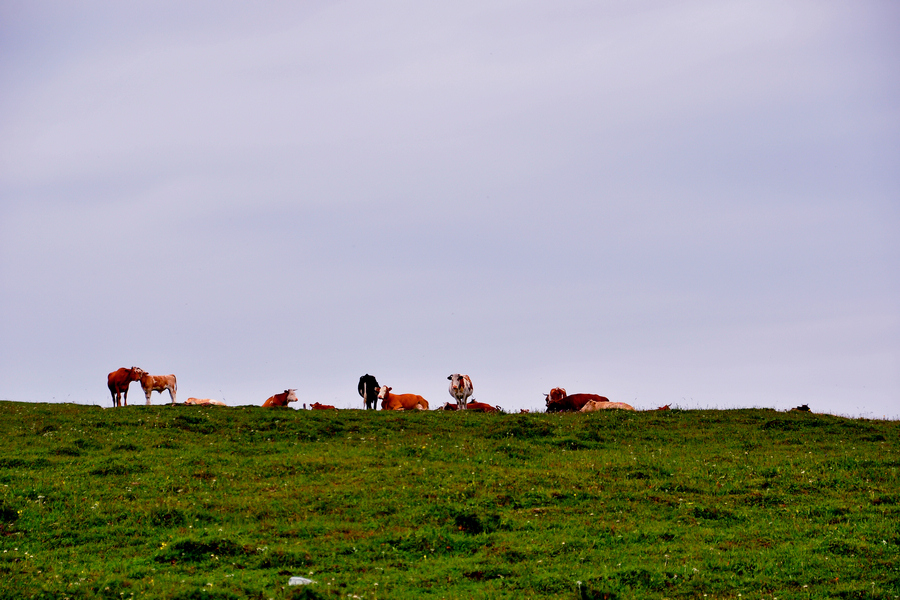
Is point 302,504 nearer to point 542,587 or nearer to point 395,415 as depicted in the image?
point 542,587

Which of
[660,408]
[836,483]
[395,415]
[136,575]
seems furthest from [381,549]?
[660,408]

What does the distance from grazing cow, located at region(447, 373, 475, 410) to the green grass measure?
9.97 meters

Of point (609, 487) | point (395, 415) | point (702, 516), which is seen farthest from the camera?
point (395, 415)

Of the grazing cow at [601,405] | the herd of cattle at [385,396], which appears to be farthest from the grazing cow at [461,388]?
the grazing cow at [601,405]

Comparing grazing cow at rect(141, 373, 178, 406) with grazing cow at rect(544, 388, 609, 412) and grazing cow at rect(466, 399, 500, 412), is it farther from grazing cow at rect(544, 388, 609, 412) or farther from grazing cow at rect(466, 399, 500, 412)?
grazing cow at rect(544, 388, 609, 412)

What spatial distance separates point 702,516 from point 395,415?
17.1 meters

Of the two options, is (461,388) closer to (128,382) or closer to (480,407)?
(480,407)

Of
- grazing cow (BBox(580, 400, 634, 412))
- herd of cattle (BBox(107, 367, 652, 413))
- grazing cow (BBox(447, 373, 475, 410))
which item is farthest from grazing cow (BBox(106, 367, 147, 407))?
grazing cow (BBox(580, 400, 634, 412))

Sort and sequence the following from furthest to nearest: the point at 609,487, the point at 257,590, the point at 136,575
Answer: the point at 609,487 < the point at 136,575 < the point at 257,590

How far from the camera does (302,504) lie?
2181cm

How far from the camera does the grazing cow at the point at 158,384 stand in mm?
44438

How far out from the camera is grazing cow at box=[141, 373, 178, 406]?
44.4m

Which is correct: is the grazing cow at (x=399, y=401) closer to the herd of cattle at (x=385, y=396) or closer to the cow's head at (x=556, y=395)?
the herd of cattle at (x=385, y=396)

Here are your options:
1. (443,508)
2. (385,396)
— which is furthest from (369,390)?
(443,508)
